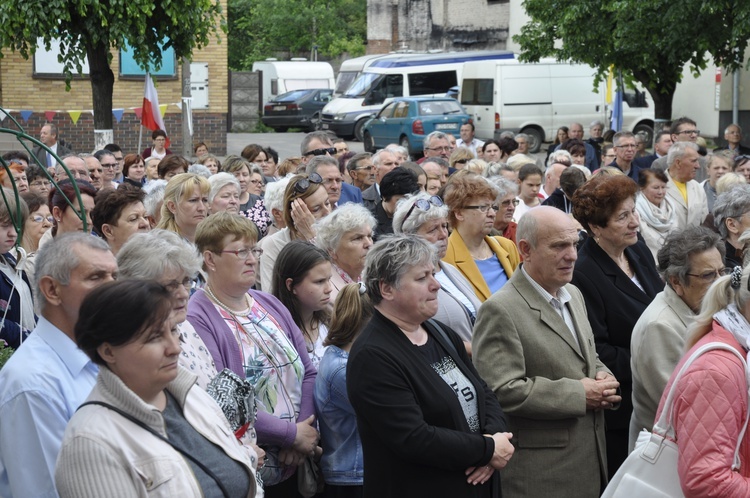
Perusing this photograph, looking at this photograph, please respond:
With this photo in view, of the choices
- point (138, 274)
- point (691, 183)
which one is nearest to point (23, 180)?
point (138, 274)

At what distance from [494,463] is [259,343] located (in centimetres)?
126

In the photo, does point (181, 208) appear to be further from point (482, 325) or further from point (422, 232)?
point (482, 325)

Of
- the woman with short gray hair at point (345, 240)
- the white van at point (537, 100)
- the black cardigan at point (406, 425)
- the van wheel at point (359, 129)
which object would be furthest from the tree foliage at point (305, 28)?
the black cardigan at point (406, 425)

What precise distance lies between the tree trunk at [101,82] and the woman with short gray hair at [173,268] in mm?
13169

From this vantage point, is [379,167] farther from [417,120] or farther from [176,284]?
[417,120]

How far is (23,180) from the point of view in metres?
9.52

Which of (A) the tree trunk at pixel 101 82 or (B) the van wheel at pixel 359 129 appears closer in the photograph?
(A) the tree trunk at pixel 101 82

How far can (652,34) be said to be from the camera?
20984 millimetres

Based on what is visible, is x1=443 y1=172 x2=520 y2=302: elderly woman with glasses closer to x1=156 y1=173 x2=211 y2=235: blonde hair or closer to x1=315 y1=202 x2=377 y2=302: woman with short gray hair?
x1=315 y1=202 x2=377 y2=302: woman with short gray hair

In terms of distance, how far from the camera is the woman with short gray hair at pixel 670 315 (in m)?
4.82

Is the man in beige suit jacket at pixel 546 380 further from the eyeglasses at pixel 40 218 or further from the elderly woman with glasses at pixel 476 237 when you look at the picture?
the eyeglasses at pixel 40 218

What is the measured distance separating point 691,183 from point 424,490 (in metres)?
6.65

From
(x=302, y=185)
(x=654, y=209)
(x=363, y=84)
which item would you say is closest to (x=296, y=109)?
(x=363, y=84)

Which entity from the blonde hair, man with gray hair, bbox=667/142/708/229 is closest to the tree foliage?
man with gray hair, bbox=667/142/708/229
